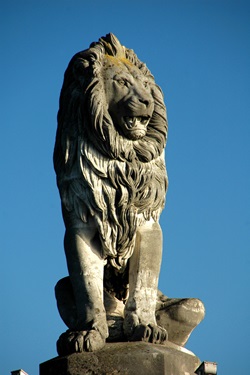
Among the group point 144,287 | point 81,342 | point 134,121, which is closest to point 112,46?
point 134,121

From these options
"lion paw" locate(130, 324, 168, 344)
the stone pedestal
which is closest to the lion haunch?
"lion paw" locate(130, 324, 168, 344)

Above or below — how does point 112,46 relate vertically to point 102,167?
above

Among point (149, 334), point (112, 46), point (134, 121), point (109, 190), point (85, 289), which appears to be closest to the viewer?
point (149, 334)

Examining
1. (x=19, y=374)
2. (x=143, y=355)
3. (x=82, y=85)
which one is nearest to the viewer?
(x=143, y=355)

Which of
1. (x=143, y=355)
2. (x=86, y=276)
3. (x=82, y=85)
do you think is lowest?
(x=143, y=355)

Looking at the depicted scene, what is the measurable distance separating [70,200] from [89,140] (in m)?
0.71

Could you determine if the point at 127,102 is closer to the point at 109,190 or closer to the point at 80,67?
the point at 80,67

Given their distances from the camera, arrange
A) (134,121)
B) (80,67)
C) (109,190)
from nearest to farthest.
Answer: (109,190) < (134,121) < (80,67)

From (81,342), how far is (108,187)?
5.76 ft

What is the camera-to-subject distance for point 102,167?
12.0m

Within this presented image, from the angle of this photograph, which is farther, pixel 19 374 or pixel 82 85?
pixel 19 374

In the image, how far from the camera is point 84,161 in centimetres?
1201

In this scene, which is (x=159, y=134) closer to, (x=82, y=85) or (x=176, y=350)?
(x=82, y=85)

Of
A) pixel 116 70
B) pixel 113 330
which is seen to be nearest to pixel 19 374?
pixel 113 330
